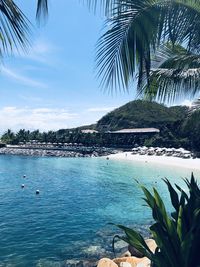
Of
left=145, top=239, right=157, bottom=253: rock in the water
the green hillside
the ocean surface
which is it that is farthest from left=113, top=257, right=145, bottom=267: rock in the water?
the green hillside

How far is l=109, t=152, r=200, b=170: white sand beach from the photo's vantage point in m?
48.6

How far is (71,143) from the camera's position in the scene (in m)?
84.0

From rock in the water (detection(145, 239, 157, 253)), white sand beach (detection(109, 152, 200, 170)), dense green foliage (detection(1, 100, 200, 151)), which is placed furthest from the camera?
dense green foliage (detection(1, 100, 200, 151))

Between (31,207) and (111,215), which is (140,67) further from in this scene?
(31,207)

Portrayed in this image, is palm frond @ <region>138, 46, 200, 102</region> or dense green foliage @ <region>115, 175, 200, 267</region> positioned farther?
palm frond @ <region>138, 46, 200, 102</region>

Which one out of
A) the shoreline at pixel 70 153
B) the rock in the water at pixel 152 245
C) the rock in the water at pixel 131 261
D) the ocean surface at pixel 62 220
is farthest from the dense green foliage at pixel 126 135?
the rock in the water at pixel 131 261

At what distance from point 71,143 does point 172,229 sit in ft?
265

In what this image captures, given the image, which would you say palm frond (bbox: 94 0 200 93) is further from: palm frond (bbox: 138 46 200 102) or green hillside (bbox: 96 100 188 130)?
green hillside (bbox: 96 100 188 130)

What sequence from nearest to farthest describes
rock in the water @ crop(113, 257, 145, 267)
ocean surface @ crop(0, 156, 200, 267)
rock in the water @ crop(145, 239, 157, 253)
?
rock in the water @ crop(113, 257, 145, 267) → rock in the water @ crop(145, 239, 157, 253) → ocean surface @ crop(0, 156, 200, 267)

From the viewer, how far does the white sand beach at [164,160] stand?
4860cm

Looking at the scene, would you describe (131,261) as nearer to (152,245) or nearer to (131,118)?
(152,245)

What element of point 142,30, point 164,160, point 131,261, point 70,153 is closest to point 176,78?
point 142,30

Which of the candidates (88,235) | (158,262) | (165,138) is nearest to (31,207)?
(88,235)

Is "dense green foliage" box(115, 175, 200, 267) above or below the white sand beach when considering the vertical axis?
above
